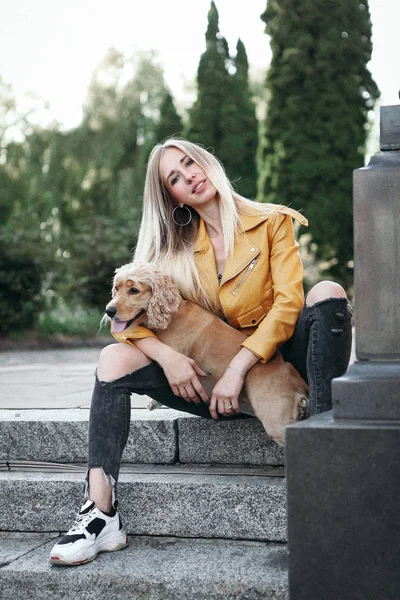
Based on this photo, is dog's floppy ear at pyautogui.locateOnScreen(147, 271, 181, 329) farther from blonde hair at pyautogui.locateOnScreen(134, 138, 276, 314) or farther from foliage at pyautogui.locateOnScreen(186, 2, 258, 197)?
foliage at pyautogui.locateOnScreen(186, 2, 258, 197)

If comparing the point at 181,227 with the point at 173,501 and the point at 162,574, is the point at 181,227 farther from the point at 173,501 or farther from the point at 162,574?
the point at 162,574

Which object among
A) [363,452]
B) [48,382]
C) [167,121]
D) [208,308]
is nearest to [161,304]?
[208,308]

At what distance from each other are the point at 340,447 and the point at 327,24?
56.8 ft

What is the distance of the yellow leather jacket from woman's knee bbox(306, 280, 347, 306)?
Answer: 59mm

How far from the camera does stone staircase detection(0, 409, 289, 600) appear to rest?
2615mm

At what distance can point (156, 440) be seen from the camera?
331 cm

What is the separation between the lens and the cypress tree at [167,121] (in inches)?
869

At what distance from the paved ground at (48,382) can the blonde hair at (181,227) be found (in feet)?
3.98

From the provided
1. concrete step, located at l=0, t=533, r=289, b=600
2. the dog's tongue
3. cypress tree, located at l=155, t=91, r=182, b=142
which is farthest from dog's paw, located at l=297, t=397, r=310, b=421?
cypress tree, located at l=155, t=91, r=182, b=142

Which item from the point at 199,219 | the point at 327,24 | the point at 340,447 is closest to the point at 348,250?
the point at 327,24

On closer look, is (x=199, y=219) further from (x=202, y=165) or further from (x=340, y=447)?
(x=340, y=447)

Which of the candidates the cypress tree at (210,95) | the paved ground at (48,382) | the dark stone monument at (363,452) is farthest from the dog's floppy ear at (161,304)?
the cypress tree at (210,95)

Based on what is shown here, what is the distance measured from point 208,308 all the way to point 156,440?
1.98 ft

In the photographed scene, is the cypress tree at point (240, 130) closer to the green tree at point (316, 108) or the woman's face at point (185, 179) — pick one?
the green tree at point (316, 108)
